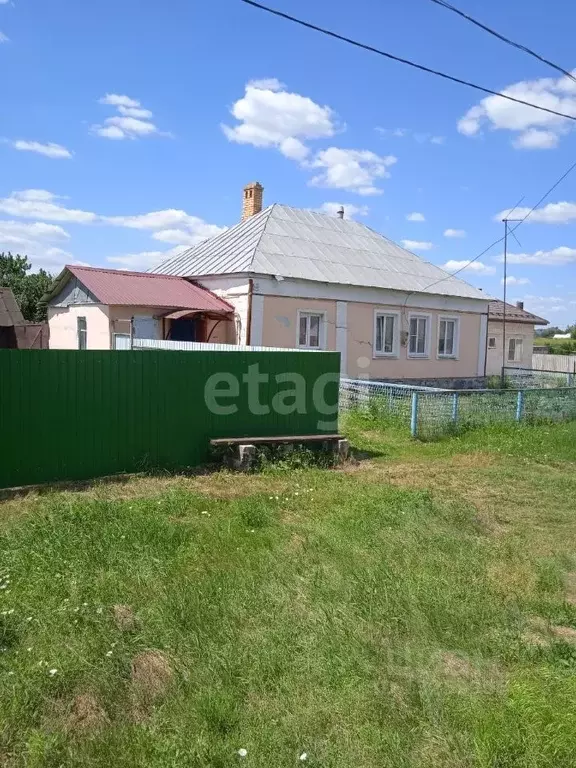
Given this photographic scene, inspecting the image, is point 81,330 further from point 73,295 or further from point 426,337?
point 426,337

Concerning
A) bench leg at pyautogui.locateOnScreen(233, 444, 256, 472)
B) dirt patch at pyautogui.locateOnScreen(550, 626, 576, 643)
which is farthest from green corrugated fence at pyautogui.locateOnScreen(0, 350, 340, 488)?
dirt patch at pyautogui.locateOnScreen(550, 626, 576, 643)

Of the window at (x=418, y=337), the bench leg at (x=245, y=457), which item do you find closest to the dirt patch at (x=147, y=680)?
the bench leg at (x=245, y=457)

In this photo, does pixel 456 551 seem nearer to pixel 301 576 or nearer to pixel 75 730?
pixel 301 576

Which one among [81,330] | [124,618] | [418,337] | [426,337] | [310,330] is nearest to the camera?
[124,618]

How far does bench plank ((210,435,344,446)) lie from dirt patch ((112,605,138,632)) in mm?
4188

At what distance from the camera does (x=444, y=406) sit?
11.2m

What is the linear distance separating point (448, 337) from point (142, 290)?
A: 34.6 feet

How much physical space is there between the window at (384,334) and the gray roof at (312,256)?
0.96 metres

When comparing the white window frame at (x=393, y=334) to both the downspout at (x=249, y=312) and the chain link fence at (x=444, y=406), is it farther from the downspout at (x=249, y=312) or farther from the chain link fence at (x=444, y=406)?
the chain link fence at (x=444, y=406)

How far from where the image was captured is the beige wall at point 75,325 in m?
14.8

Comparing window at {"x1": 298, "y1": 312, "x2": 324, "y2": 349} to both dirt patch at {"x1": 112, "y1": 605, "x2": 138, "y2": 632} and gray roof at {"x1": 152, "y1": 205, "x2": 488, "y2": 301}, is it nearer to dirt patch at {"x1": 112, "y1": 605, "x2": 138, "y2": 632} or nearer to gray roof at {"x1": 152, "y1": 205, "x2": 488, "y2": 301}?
gray roof at {"x1": 152, "y1": 205, "x2": 488, "y2": 301}

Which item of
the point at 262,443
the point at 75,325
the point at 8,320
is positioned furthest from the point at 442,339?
the point at 262,443

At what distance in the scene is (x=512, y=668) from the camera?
3.44 m

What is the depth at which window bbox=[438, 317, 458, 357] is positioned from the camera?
66.6 ft
